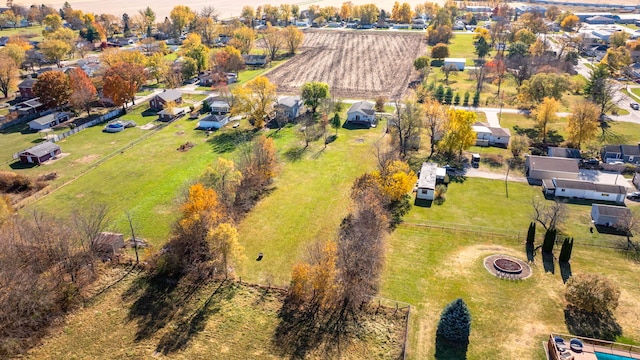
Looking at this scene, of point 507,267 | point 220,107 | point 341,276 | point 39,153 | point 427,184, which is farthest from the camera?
point 220,107

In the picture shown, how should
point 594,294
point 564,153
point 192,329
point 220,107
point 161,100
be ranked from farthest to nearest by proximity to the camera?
point 161,100 < point 220,107 < point 564,153 < point 192,329 < point 594,294

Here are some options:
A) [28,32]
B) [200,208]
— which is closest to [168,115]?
[200,208]

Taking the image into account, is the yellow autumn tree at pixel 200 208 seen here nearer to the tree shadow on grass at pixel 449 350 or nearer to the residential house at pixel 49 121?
the tree shadow on grass at pixel 449 350

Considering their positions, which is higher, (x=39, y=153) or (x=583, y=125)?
(x=583, y=125)

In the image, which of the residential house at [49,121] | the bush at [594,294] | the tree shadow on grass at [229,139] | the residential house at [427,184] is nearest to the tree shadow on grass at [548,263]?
the bush at [594,294]

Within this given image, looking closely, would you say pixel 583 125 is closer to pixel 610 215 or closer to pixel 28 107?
pixel 610 215

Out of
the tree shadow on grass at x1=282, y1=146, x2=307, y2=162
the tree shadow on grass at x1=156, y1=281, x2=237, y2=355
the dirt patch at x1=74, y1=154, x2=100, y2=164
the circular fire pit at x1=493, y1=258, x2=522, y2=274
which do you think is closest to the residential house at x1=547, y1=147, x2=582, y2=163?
the circular fire pit at x1=493, y1=258, x2=522, y2=274

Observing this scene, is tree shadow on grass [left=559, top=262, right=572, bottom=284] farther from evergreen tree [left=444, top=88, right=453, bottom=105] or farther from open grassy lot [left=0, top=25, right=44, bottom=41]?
open grassy lot [left=0, top=25, right=44, bottom=41]
